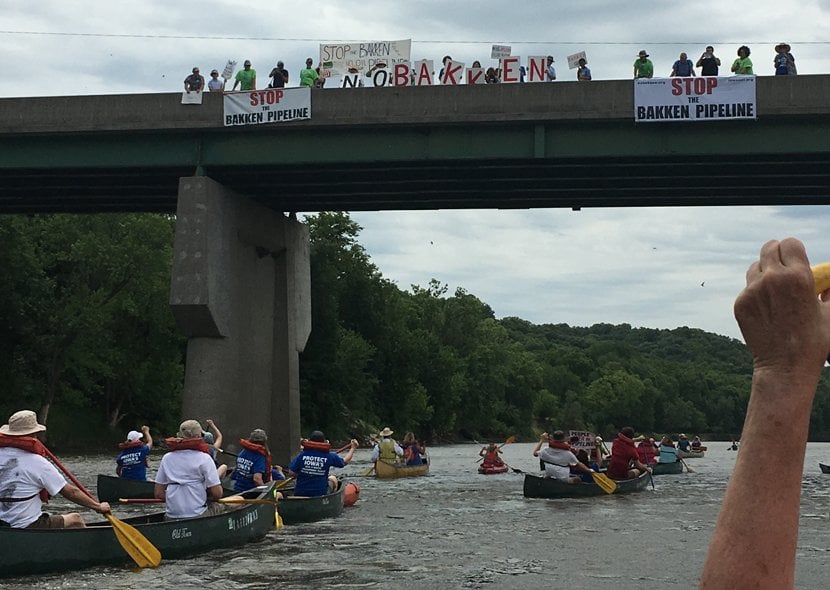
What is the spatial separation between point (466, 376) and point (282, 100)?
8066 cm

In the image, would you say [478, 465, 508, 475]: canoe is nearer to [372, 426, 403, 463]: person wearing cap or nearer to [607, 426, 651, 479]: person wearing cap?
[372, 426, 403, 463]: person wearing cap

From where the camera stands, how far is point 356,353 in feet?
226

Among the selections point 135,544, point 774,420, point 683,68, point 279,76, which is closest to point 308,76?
point 279,76

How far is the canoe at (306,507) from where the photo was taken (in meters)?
19.9

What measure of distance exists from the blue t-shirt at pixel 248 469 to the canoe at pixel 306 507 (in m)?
1.00

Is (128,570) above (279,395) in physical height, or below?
below

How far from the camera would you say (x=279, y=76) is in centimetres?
3095

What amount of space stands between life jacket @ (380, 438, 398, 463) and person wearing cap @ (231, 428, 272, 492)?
59.1ft

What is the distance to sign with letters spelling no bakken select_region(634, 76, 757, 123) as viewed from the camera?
26641 mm

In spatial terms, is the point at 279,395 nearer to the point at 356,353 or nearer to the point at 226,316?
the point at 226,316

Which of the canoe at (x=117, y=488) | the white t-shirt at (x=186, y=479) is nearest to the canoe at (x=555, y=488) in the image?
the canoe at (x=117, y=488)

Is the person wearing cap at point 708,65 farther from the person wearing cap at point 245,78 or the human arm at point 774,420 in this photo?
the human arm at point 774,420

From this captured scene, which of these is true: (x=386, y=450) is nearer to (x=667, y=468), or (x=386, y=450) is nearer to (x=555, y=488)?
(x=667, y=468)

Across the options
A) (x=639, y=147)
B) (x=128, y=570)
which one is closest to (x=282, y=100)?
(x=639, y=147)
